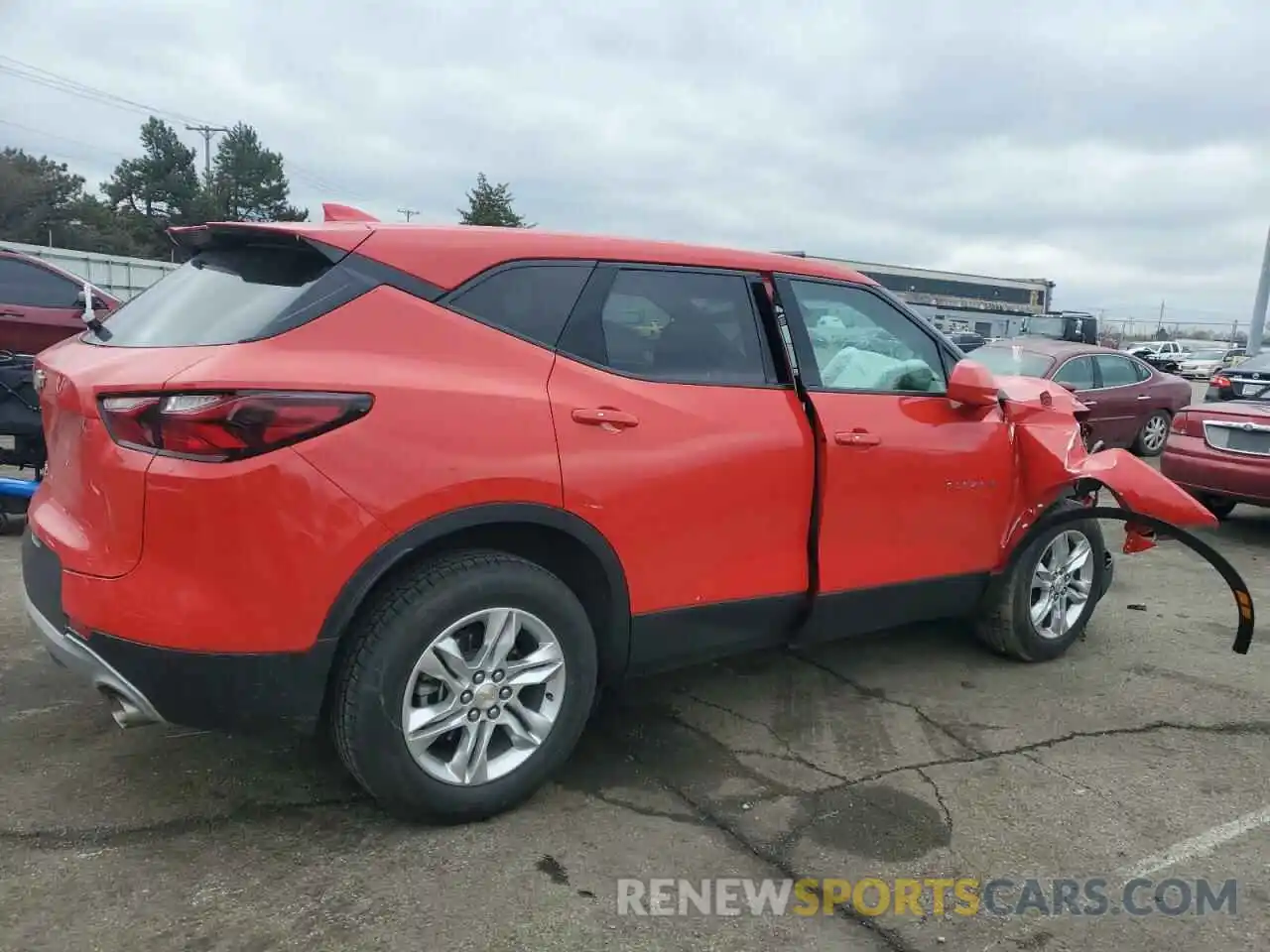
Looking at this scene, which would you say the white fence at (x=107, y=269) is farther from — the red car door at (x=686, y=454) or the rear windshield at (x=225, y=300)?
the red car door at (x=686, y=454)

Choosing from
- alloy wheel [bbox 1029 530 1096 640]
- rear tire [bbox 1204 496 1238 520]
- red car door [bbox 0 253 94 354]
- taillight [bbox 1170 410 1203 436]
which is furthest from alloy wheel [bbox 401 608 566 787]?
red car door [bbox 0 253 94 354]

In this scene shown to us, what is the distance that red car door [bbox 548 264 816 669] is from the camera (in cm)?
303

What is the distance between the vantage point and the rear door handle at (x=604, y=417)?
298cm

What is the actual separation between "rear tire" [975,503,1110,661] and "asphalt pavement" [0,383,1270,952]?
203mm

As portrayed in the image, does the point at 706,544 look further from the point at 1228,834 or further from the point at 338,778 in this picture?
the point at 1228,834

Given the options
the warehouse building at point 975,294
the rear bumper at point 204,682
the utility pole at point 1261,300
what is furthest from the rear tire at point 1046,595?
the warehouse building at point 975,294

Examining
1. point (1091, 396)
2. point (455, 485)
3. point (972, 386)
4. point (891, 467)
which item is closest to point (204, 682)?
point (455, 485)

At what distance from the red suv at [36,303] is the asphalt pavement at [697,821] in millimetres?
6204

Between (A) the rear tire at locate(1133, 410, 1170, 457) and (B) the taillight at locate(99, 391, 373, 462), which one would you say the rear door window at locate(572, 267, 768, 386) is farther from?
(A) the rear tire at locate(1133, 410, 1170, 457)

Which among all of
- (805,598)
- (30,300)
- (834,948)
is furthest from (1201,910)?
(30,300)

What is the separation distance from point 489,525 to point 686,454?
28.2 inches

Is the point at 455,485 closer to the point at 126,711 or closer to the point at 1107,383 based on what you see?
the point at 126,711

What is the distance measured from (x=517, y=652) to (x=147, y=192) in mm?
58380

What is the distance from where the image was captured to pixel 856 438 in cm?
363
